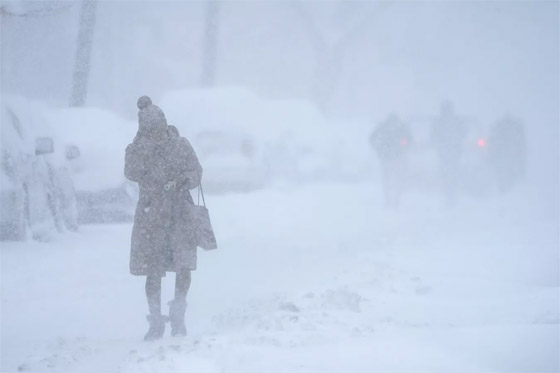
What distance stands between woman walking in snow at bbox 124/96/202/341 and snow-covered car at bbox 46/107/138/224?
5.51 meters

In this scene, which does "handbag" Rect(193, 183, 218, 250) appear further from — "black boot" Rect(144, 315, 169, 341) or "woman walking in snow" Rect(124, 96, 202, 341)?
"black boot" Rect(144, 315, 169, 341)

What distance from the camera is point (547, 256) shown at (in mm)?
8250

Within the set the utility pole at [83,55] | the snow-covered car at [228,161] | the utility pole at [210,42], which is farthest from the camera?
the utility pole at [210,42]

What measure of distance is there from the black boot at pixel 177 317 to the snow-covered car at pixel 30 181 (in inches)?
151

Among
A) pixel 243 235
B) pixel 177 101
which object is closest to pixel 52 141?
pixel 243 235

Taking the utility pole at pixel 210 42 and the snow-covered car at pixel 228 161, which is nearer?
the snow-covered car at pixel 228 161

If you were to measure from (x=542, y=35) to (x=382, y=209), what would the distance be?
4506 mm

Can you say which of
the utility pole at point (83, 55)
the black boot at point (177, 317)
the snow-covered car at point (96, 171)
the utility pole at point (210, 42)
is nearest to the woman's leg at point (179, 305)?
the black boot at point (177, 317)

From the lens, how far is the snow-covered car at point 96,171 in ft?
33.8

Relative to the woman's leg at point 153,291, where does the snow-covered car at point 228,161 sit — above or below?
above

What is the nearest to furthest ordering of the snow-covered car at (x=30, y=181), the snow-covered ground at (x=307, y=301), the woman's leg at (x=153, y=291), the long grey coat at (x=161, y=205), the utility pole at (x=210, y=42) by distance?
the snow-covered ground at (x=307, y=301)
the long grey coat at (x=161, y=205)
the woman's leg at (x=153, y=291)
the snow-covered car at (x=30, y=181)
the utility pole at (x=210, y=42)

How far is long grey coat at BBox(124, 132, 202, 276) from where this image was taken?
16.2ft

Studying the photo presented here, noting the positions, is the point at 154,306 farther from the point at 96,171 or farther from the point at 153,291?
the point at 96,171

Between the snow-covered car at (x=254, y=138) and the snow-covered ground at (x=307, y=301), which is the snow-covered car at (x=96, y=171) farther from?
the snow-covered car at (x=254, y=138)
